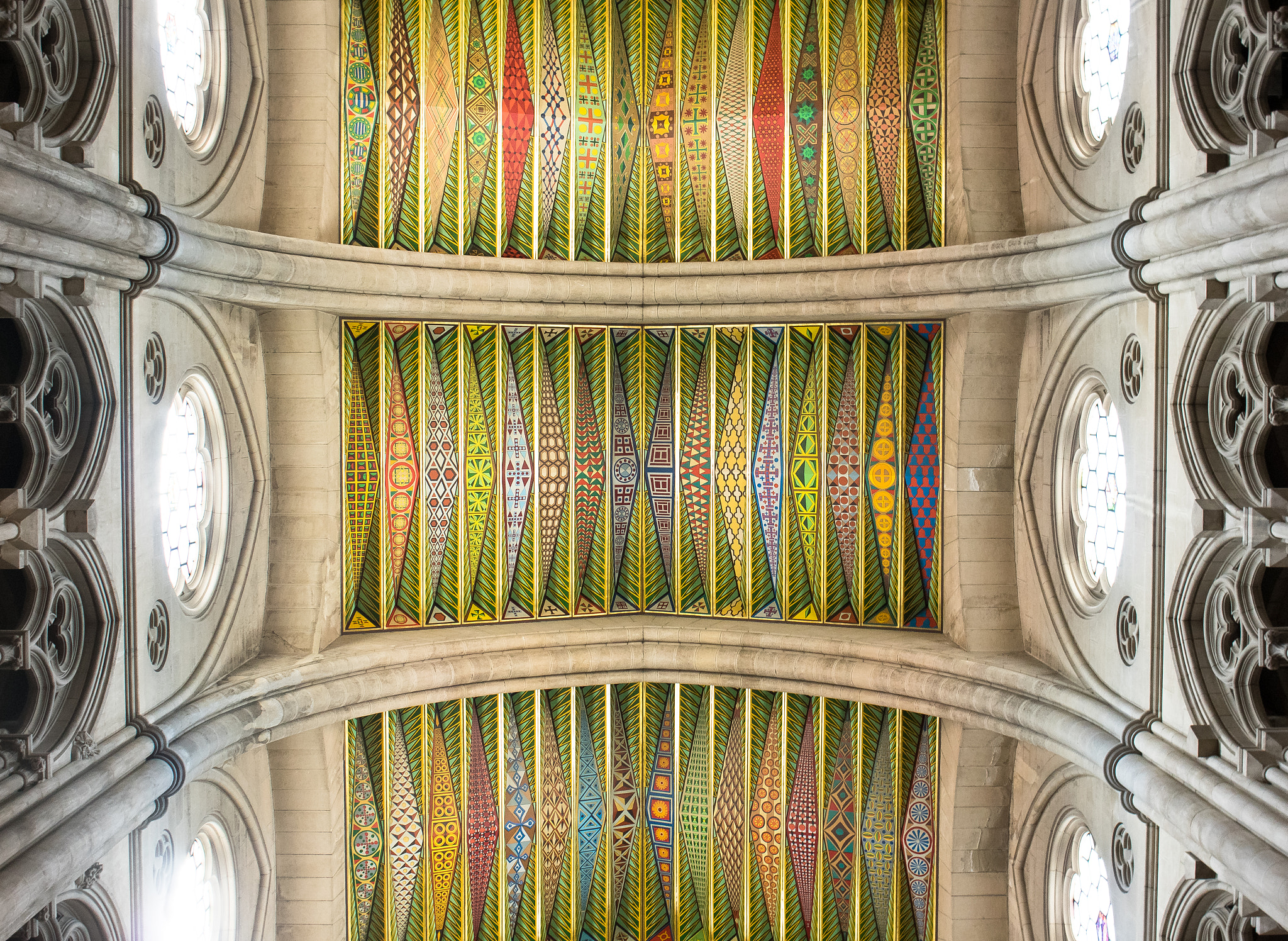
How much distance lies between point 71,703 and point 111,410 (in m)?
2.19

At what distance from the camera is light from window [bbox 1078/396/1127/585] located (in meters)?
9.91

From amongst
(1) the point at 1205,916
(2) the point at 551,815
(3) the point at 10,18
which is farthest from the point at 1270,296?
(2) the point at 551,815

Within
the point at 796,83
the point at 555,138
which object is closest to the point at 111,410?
the point at 555,138

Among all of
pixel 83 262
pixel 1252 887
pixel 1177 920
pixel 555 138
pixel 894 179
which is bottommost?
pixel 1177 920

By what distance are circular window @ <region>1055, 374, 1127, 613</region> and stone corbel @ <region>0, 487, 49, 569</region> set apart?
8.51m

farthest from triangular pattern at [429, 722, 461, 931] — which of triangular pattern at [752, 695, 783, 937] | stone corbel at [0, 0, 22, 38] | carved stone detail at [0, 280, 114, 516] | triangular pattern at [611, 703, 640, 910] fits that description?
stone corbel at [0, 0, 22, 38]

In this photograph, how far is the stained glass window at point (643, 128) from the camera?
39.1 ft

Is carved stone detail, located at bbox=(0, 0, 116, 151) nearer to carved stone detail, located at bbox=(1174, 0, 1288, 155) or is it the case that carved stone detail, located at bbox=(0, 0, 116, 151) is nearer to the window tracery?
carved stone detail, located at bbox=(1174, 0, 1288, 155)

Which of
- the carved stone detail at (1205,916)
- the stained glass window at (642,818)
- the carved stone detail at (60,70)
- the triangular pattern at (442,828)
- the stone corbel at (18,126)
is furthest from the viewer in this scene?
the triangular pattern at (442,828)

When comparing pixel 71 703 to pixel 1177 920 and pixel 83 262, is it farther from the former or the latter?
pixel 1177 920

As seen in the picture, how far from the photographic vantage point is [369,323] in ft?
39.9

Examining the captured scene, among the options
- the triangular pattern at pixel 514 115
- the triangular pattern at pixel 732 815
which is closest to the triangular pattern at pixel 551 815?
the triangular pattern at pixel 732 815

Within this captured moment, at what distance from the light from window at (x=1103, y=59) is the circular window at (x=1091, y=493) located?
95.1 inches

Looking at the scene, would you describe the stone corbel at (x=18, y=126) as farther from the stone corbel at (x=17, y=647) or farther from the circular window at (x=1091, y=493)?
the circular window at (x=1091, y=493)
